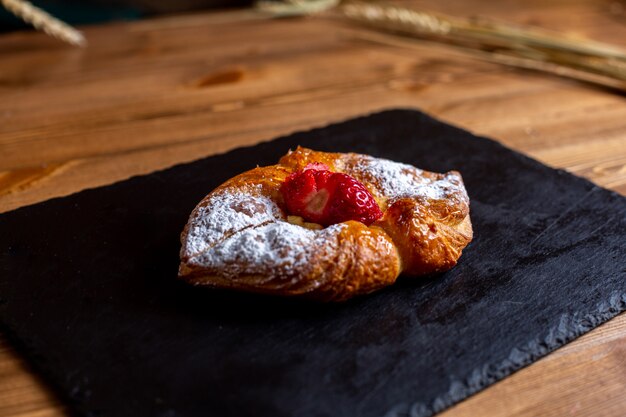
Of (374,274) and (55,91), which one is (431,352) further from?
(55,91)

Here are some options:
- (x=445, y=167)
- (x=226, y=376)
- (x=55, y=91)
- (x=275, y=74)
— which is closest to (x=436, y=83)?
(x=275, y=74)

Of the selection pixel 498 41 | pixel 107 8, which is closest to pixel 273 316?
pixel 498 41

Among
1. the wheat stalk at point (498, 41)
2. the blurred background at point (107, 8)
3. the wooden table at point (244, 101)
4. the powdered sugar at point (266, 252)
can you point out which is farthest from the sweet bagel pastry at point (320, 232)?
the blurred background at point (107, 8)

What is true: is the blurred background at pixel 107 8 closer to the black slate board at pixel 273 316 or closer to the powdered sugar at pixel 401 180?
the black slate board at pixel 273 316

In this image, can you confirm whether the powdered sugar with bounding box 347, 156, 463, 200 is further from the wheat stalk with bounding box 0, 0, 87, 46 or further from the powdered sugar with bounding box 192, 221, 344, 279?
the wheat stalk with bounding box 0, 0, 87, 46

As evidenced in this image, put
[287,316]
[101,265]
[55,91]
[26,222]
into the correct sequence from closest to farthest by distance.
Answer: [287,316] → [101,265] → [26,222] → [55,91]

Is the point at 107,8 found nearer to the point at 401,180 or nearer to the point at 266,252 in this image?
the point at 401,180
